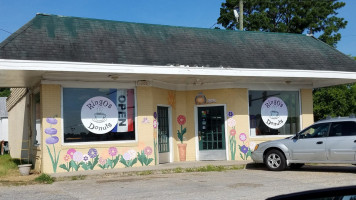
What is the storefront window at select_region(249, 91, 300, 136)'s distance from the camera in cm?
1673

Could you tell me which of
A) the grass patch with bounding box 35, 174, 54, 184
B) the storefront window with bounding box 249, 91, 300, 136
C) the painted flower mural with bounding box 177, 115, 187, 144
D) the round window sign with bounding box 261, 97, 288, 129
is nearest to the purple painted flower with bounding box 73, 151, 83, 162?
the grass patch with bounding box 35, 174, 54, 184

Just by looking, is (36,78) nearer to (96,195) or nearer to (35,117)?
(35,117)

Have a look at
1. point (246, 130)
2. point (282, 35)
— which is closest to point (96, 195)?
point (246, 130)

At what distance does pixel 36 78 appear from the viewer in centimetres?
1406

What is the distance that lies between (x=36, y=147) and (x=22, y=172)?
A: 5.25 ft

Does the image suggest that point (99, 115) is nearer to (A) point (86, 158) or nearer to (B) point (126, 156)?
(A) point (86, 158)

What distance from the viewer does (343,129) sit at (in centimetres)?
1209

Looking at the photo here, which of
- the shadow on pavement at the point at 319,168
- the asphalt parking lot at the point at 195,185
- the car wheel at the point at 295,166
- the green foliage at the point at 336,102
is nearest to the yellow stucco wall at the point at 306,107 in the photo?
the shadow on pavement at the point at 319,168

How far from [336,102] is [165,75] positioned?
19087 mm

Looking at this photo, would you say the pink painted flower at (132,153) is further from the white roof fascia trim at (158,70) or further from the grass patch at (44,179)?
the grass patch at (44,179)

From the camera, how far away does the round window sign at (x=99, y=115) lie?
14.0 m

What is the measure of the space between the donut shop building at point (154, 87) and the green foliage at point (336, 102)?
1182cm

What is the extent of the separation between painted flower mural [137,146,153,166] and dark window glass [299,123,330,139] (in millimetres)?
5234

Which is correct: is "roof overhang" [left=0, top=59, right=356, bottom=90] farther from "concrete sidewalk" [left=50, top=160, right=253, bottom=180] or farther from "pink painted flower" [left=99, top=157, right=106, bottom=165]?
"concrete sidewalk" [left=50, top=160, right=253, bottom=180]
